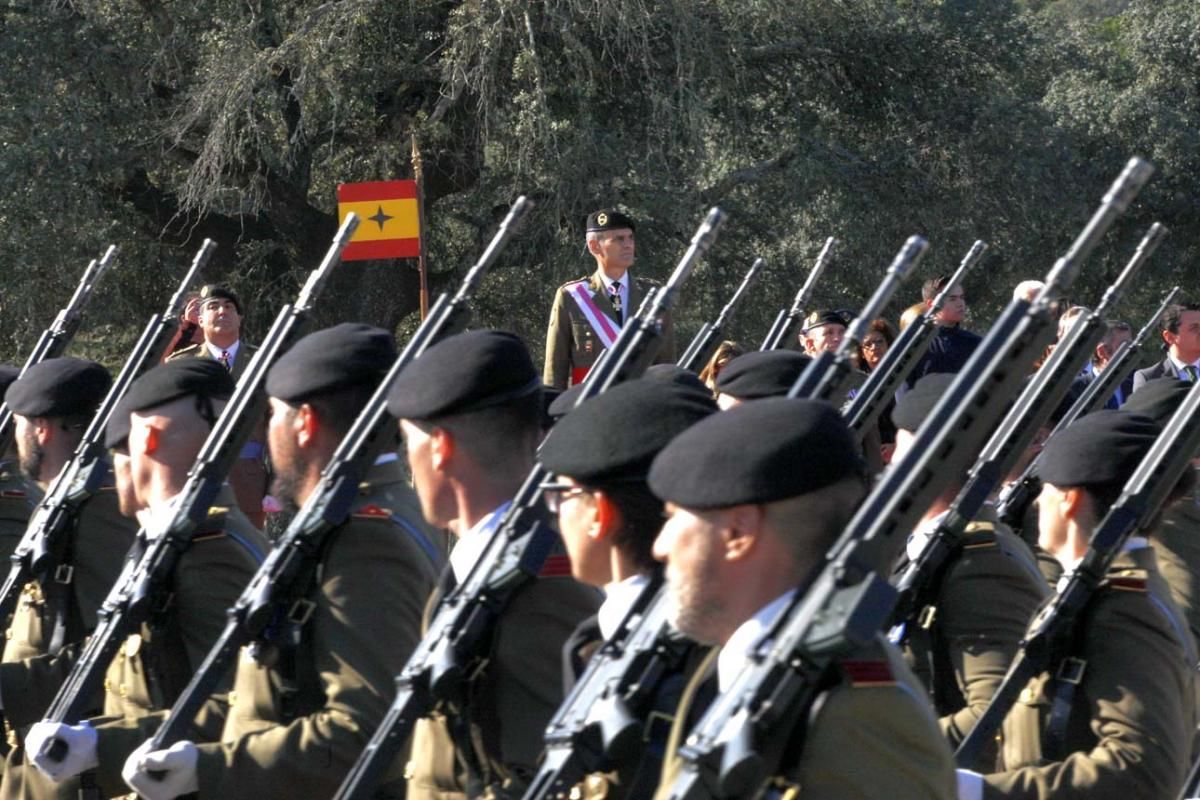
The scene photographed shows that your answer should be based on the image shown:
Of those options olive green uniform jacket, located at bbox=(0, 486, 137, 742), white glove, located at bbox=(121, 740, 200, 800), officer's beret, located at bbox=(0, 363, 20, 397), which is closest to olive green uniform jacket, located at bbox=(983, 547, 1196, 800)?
white glove, located at bbox=(121, 740, 200, 800)

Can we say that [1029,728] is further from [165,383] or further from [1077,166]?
[1077,166]

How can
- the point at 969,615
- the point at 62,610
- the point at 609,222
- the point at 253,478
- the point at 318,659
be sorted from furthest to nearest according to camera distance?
the point at 609,222
the point at 253,478
the point at 62,610
the point at 969,615
the point at 318,659

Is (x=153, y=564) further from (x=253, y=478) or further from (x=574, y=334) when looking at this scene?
(x=574, y=334)

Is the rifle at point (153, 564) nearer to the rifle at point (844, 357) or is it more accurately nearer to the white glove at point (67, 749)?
the white glove at point (67, 749)

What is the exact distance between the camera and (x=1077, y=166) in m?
20.8

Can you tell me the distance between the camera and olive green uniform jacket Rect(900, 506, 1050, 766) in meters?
4.43

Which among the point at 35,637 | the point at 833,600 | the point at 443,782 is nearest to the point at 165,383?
the point at 35,637

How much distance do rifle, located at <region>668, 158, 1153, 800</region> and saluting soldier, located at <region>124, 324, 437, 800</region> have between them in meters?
1.34

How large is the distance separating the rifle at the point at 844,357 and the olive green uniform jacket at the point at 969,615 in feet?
4.36

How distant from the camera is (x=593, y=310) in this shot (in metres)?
9.03

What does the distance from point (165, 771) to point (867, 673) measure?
1.82m

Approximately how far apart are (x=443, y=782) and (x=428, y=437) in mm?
663

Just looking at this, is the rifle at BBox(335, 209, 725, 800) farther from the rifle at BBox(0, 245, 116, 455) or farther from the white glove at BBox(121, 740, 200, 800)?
the rifle at BBox(0, 245, 116, 455)

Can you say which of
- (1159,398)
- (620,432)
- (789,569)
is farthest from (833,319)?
(789,569)
